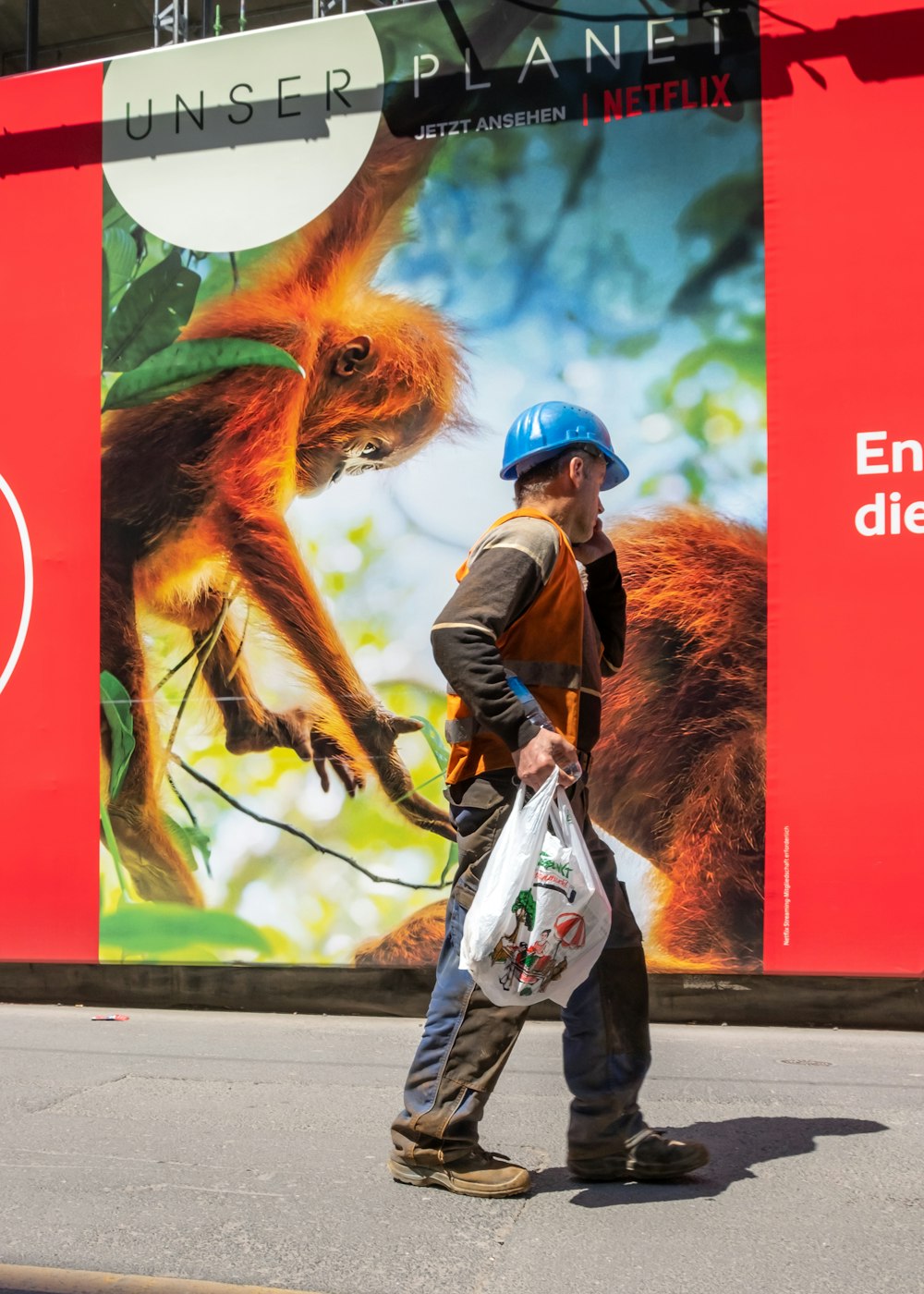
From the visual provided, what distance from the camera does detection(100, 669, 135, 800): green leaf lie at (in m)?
6.98

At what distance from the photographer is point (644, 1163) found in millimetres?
3738

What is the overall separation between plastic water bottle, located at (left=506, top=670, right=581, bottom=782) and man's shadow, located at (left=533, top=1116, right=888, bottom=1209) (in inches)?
43.7

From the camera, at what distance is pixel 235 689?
22.5ft

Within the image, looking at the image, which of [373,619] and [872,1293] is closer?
[872,1293]

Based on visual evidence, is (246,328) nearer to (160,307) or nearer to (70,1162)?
(160,307)

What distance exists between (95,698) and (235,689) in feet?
2.47

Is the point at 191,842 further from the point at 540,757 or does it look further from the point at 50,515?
the point at 540,757

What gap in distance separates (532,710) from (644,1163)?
1.27 m

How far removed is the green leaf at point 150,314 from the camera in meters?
7.09

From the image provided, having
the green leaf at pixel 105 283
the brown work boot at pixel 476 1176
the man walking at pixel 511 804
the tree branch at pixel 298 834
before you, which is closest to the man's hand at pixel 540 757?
the man walking at pixel 511 804

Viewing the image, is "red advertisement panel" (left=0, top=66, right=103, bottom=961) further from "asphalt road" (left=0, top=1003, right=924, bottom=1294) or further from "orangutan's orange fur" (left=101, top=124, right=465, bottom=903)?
"asphalt road" (left=0, top=1003, right=924, bottom=1294)

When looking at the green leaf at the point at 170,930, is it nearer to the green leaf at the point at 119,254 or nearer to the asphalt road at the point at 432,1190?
the asphalt road at the point at 432,1190

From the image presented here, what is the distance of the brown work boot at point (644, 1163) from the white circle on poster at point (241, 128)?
485cm

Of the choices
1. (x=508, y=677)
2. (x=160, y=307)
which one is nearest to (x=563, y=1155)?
(x=508, y=677)
